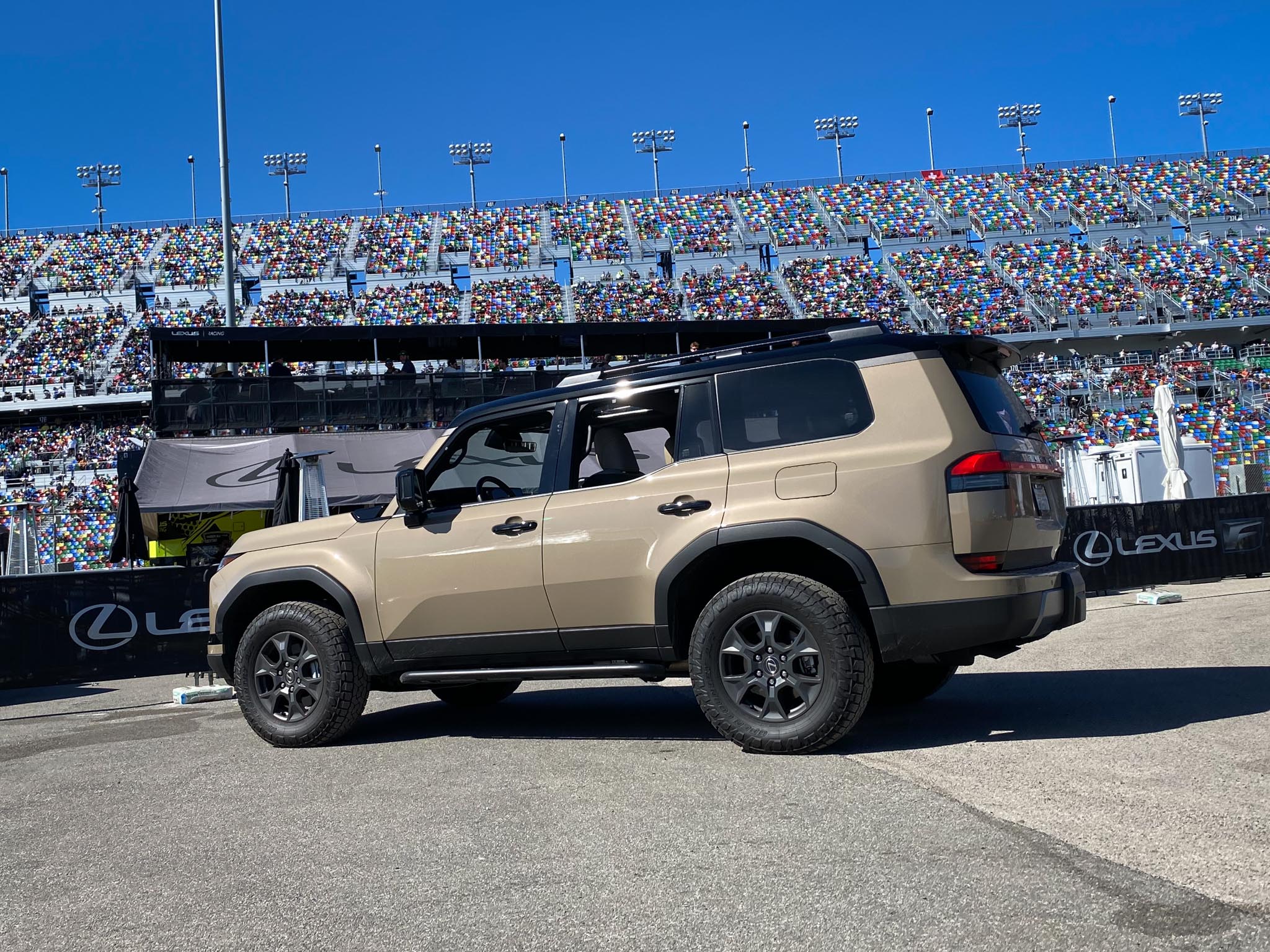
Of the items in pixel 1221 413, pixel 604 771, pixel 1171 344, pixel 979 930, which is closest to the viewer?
pixel 979 930

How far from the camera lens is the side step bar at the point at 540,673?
18.4 feet

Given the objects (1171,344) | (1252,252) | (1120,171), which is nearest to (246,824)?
(1171,344)

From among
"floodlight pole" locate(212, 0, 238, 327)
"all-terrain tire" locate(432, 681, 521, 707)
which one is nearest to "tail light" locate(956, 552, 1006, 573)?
"all-terrain tire" locate(432, 681, 521, 707)

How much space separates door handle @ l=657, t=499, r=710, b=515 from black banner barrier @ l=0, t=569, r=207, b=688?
24.5 feet

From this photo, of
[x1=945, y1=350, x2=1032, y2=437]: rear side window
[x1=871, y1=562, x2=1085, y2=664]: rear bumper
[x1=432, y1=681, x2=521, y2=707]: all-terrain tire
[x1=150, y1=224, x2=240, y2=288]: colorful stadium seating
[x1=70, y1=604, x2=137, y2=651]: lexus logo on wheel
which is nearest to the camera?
[x1=871, y1=562, x2=1085, y2=664]: rear bumper

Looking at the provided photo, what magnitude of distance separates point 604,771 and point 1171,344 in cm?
5246

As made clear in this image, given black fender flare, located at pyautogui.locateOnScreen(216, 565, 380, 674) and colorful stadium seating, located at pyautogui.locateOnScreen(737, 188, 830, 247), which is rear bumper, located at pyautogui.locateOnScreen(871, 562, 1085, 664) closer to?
black fender flare, located at pyautogui.locateOnScreen(216, 565, 380, 674)

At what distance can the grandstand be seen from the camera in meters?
47.0

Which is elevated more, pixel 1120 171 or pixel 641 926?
pixel 1120 171

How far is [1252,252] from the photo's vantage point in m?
53.8

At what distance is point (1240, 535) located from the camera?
54.2 ft

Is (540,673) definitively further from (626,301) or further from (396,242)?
(396,242)

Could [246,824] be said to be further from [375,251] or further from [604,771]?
[375,251]

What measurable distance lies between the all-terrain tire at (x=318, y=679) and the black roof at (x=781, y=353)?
1.59 meters
